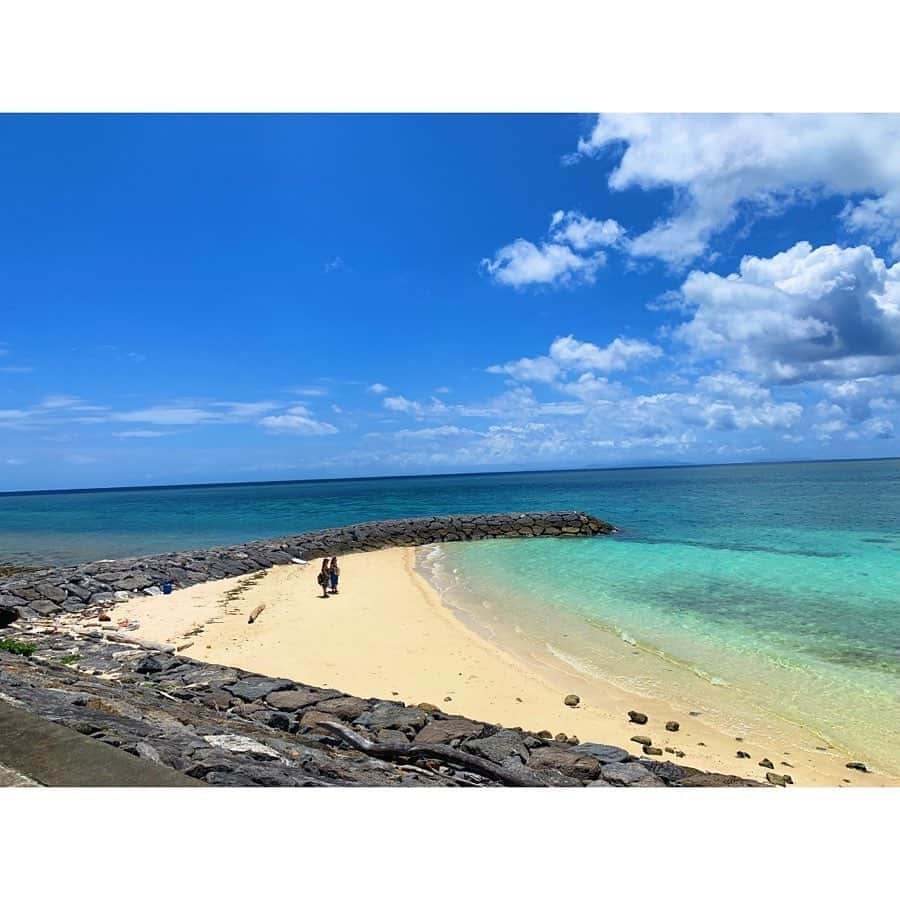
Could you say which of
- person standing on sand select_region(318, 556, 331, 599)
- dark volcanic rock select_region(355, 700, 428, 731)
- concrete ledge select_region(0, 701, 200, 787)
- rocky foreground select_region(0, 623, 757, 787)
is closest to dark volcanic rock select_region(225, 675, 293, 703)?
rocky foreground select_region(0, 623, 757, 787)

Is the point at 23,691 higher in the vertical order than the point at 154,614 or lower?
higher

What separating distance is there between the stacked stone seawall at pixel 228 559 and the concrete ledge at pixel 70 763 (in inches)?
396

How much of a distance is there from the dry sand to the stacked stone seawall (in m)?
1.50

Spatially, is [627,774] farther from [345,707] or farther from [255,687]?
[255,687]

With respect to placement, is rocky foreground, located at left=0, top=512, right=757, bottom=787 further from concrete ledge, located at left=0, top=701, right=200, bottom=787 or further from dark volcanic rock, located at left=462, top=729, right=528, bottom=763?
concrete ledge, located at left=0, top=701, right=200, bottom=787

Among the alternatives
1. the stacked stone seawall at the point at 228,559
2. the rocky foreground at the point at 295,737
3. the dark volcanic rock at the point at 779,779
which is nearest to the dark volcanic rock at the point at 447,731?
the rocky foreground at the point at 295,737

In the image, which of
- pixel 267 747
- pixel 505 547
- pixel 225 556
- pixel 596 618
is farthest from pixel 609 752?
pixel 505 547

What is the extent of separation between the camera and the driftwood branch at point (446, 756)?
228 inches

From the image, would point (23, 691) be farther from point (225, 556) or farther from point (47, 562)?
point (47, 562)

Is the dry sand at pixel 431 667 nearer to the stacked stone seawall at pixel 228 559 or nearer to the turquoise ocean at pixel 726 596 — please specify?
the turquoise ocean at pixel 726 596

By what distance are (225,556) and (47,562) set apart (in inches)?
482

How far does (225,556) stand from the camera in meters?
24.2

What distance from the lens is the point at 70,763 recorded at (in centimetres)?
370

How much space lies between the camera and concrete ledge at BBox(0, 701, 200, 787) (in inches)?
138
